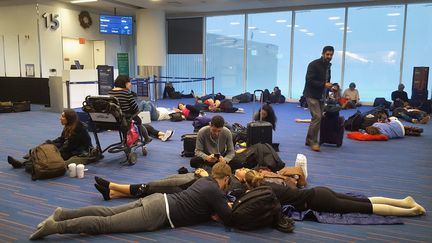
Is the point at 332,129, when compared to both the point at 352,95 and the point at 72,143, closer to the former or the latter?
the point at 72,143

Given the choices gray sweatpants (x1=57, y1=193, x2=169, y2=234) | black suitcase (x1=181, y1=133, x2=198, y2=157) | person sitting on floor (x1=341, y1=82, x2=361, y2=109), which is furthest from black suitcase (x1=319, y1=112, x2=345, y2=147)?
person sitting on floor (x1=341, y1=82, x2=361, y2=109)

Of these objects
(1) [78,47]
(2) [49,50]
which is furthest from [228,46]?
(2) [49,50]

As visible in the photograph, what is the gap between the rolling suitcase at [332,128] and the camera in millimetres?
6770

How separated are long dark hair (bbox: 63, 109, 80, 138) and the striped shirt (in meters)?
0.71

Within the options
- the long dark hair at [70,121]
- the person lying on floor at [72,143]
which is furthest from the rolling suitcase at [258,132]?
the long dark hair at [70,121]

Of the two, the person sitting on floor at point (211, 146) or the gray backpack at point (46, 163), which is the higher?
the person sitting on floor at point (211, 146)

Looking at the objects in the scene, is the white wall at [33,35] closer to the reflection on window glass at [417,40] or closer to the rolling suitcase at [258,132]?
the rolling suitcase at [258,132]

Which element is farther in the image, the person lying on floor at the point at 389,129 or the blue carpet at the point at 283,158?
the person lying on floor at the point at 389,129

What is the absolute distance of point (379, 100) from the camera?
13.0m

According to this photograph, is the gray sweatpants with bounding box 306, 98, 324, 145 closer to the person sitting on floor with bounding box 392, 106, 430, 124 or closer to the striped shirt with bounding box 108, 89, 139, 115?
the striped shirt with bounding box 108, 89, 139, 115

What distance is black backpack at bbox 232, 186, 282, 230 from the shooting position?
3.24 m

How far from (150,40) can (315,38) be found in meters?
6.50

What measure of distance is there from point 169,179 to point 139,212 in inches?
30.7

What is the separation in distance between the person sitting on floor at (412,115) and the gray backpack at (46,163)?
8.65m
